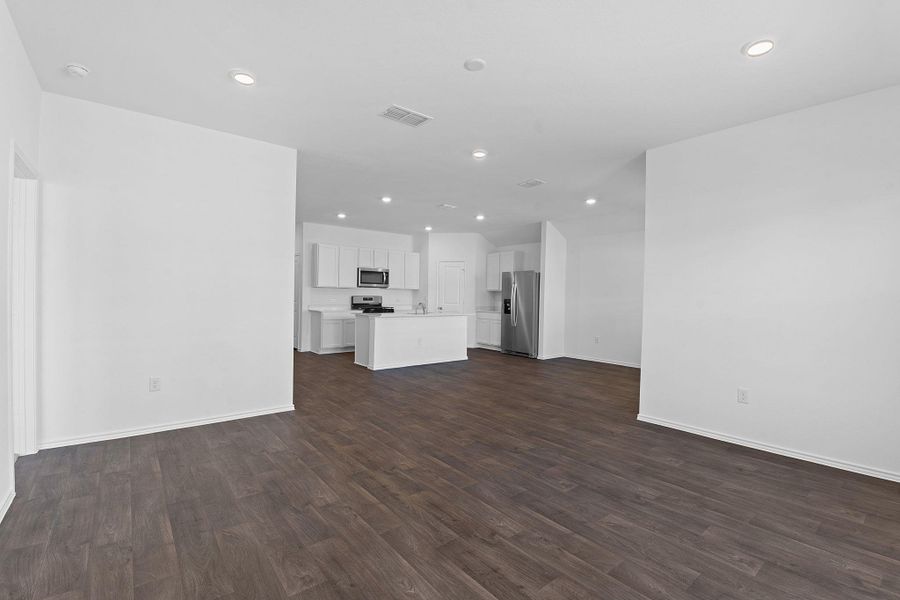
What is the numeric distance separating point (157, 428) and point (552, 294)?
22.4 ft

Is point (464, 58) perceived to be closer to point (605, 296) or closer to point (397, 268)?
point (605, 296)

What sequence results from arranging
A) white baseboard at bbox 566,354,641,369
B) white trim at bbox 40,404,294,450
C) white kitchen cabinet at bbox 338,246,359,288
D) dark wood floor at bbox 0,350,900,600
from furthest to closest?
white kitchen cabinet at bbox 338,246,359,288
white baseboard at bbox 566,354,641,369
white trim at bbox 40,404,294,450
dark wood floor at bbox 0,350,900,600

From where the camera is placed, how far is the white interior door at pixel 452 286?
965cm

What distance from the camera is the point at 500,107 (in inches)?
129

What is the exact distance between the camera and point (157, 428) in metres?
3.60

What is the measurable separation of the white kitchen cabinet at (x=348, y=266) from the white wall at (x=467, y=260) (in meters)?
1.72

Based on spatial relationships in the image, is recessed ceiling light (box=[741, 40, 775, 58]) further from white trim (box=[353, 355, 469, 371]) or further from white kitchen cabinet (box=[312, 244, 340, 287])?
white kitchen cabinet (box=[312, 244, 340, 287])

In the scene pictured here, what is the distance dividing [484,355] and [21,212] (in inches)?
279

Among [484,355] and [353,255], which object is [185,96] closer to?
[353,255]

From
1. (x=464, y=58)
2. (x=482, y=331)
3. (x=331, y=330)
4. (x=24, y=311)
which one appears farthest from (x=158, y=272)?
(x=482, y=331)

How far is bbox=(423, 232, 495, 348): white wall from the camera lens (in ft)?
31.4

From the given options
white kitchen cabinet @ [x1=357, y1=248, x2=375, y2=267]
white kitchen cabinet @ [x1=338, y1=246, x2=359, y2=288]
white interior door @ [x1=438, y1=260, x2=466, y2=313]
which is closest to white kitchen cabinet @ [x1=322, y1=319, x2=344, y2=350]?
white kitchen cabinet @ [x1=338, y1=246, x2=359, y2=288]

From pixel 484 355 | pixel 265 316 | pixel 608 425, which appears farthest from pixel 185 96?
pixel 484 355

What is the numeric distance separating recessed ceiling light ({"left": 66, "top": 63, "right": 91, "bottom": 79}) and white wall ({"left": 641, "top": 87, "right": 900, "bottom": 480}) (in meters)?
4.77
